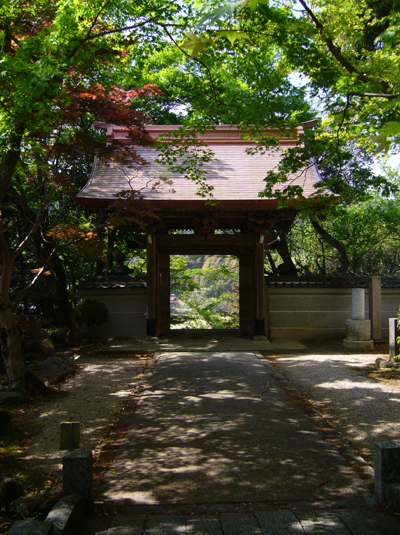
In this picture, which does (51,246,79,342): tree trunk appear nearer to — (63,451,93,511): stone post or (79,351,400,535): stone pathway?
(79,351,400,535): stone pathway

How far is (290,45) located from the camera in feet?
18.2

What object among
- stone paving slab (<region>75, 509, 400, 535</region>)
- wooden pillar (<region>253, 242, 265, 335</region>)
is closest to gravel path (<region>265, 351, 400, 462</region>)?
stone paving slab (<region>75, 509, 400, 535</region>)

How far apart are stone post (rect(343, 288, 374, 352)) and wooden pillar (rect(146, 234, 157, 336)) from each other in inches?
187

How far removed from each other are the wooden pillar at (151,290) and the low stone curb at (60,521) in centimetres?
757

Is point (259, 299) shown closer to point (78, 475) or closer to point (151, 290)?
point (151, 290)

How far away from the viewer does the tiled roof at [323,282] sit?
37.2 ft

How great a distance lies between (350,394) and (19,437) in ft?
14.3

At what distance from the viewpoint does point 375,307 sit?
11.0m

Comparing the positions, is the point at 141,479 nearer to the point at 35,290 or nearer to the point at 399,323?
the point at 399,323

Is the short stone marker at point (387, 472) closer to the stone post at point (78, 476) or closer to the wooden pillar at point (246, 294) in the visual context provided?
the stone post at point (78, 476)

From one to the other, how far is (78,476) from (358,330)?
8.18 m

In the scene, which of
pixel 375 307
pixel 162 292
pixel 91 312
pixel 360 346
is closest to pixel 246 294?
pixel 162 292

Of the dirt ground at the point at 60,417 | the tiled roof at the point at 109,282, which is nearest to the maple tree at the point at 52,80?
the dirt ground at the point at 60,417

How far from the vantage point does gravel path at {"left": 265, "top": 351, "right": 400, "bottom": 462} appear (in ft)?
14.6
